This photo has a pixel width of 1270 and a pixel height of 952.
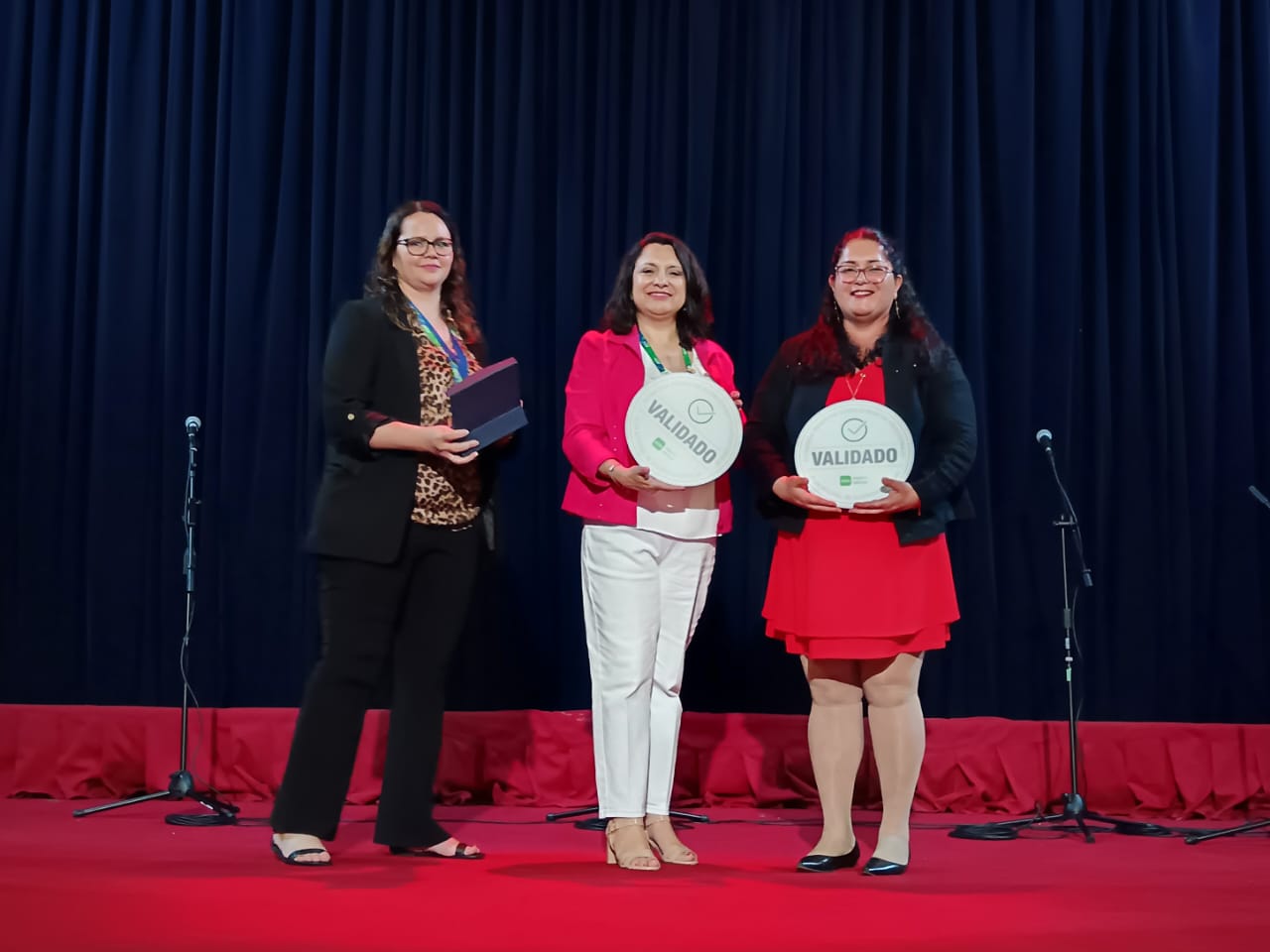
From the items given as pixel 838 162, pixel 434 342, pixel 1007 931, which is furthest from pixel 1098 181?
pixel 1007 931

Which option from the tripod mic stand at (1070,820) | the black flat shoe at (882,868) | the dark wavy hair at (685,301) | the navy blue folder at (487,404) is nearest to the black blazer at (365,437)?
the navy blue folder at (487,404)

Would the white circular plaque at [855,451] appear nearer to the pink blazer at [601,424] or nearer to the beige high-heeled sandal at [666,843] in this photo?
the pink blazer at [601,424]

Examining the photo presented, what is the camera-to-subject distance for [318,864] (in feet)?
9.45

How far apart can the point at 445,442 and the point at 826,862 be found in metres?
1.31

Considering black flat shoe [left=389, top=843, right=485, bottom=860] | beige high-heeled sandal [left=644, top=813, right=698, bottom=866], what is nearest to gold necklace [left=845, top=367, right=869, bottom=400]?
beige high-heeled sandal [left=644, top=813, right=698, bottom=866]

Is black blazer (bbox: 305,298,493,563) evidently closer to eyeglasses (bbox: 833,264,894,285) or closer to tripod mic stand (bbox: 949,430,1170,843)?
eyeglasses (bbox: 833,264,894,285)

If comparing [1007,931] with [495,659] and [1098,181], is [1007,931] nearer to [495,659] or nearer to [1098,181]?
[495,659]

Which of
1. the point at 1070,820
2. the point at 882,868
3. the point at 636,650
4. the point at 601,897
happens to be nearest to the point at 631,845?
the point at 601,897

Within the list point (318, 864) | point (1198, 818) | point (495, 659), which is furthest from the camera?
point (495, 659)

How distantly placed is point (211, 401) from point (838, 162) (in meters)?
2.41

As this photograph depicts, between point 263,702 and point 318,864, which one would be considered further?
point 263,702

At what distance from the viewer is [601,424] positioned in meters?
3.09

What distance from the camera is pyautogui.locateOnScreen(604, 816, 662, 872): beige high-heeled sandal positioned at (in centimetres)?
290

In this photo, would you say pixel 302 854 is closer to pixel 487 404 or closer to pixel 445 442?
pixel 445 442
